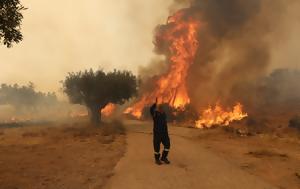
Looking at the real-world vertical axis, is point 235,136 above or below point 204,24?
below

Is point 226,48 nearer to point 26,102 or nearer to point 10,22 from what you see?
point 10,22

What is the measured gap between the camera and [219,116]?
47344 millimetres

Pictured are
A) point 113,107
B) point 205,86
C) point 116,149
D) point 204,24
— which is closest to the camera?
point 116,149

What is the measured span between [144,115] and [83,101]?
12673 mm

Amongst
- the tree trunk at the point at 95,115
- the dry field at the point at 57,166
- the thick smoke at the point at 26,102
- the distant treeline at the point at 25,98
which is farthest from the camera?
A: the distant treeline at the point at 25,98

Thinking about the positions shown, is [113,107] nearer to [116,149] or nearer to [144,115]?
[144,115]

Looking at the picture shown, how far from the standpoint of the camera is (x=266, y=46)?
60125 millimetres

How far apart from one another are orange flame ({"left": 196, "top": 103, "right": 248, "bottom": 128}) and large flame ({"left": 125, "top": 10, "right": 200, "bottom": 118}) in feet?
17.4

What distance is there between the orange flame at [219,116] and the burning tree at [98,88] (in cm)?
963

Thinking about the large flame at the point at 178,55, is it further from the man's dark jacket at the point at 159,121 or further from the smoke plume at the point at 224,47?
the man's dark jacket at the point at 159,121

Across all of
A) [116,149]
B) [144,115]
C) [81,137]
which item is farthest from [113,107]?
[116,149]

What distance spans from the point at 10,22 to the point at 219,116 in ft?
116

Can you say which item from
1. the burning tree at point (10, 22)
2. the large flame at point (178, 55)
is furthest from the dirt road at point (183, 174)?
the large flame at point (178, 55)

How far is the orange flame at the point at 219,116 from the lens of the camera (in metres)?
45.8
